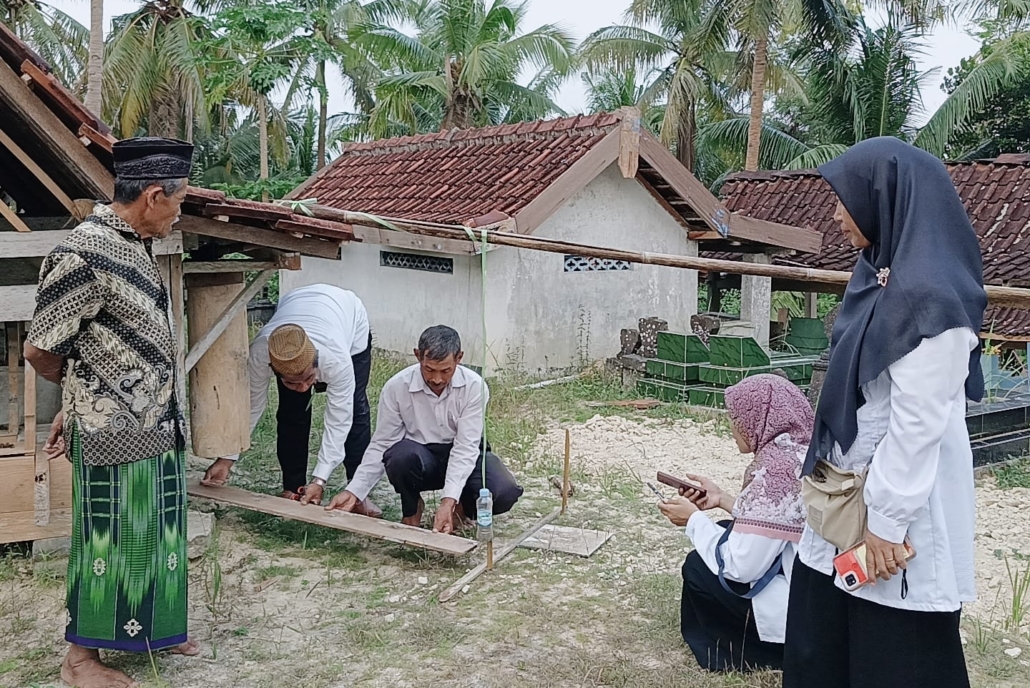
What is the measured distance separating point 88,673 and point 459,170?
9.89 metres

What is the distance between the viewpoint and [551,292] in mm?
12039

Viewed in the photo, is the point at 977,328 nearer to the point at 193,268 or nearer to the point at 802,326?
the point at 193,268

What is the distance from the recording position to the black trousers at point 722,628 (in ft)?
12.9

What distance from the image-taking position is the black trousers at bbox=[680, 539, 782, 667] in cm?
394

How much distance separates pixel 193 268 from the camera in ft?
18.4

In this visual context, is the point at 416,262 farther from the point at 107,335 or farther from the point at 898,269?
the point at 898,269

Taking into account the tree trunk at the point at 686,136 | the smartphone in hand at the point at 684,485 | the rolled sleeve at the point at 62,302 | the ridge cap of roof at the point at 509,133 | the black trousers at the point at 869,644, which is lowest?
the black trousers at the point at 869,644

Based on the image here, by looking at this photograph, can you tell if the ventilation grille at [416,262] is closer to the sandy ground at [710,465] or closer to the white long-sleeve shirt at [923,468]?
the sandy ground at [710,465]

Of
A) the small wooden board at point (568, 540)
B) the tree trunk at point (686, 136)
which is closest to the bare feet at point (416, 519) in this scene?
the small wooden board at point (568, 540)

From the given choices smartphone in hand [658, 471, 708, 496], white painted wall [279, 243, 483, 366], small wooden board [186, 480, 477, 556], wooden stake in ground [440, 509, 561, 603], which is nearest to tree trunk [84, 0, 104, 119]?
white painted wall [279, 243, 483, 366]

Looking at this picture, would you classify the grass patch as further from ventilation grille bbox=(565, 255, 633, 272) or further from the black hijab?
ventilation grille bbox=(565, 255, 633, 272)

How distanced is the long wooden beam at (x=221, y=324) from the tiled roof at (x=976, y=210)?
8911mm

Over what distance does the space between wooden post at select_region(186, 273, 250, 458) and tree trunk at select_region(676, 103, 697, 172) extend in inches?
712

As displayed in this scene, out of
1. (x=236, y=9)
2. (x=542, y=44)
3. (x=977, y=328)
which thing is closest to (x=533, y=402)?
(x=977, y=328)
